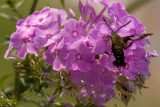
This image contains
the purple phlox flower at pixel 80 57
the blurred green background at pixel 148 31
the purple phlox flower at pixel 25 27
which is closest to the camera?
the purple phlox flower at pixel 80 57

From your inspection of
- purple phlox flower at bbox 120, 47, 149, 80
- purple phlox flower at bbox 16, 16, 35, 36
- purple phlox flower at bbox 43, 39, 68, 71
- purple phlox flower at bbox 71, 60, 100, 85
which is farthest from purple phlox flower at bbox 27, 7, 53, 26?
purple phlox flower at bbox 120, 47, 149, 80

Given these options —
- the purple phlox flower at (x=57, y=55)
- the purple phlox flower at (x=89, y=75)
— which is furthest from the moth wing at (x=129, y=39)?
the purple phlox flower at (x=57, y=55)

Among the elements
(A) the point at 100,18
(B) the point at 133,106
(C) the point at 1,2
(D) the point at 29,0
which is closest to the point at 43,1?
(D) the point at 29,0

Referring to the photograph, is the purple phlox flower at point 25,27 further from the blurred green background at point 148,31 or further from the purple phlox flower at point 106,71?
the blurred green background at point 148,31

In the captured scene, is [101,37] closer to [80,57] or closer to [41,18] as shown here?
[80,57]

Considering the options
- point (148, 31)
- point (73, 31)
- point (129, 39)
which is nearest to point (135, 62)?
point (129, 39)

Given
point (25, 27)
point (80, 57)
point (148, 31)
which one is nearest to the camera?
point (80, 57)

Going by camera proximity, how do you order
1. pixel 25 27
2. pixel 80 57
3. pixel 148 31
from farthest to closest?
1. pixel 148 31
2. pixel 25 27
3. pixel 80 57
